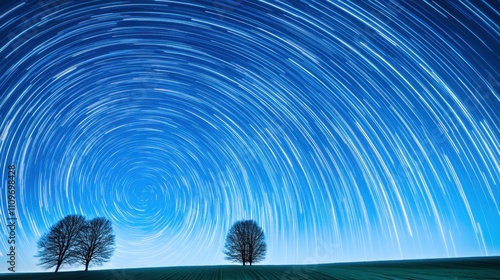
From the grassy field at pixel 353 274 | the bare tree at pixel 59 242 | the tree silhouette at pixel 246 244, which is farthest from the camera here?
the tree silhouette at pixel 246 244

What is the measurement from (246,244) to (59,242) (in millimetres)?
27150

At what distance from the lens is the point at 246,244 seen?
183 feet

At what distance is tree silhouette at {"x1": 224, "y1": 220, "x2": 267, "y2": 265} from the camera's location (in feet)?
180

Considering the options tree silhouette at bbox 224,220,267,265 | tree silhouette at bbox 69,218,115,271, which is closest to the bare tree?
tree silhouette at bbox 69,218,115,271

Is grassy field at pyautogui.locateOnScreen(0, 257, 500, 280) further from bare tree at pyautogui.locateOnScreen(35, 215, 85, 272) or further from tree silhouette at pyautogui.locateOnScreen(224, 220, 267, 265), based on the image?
tree silhouette at pyautogui.locateOnScreen(224, 220, 267, 265)

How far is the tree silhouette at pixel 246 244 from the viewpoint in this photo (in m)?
54.8

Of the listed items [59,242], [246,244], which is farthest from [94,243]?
[246,244]

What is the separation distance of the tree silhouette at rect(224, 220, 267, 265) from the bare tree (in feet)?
75.1

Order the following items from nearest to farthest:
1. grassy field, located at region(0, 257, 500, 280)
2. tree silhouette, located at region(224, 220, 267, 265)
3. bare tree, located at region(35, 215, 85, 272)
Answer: grassy field, located at region(0, 257, 500, 280) < bare tree, located at region(35, 215, 85, 272) < tree silhouette, located at region(224, 220, 267, 265)

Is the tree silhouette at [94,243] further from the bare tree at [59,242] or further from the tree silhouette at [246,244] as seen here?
the tree silhouette at [246,244]

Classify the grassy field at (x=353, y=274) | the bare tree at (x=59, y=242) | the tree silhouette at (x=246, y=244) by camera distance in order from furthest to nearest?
the tree silhouette at (x=246, y=244) → the bare tree at (x=59, y=242) → the grassy field at (x=353, y=274)

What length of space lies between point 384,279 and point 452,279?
3.61 metres

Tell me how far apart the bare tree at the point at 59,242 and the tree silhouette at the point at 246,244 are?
2288 centimetres

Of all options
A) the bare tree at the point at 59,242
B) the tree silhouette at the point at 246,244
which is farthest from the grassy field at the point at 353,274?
the tree silhouette at the point at 246,244
